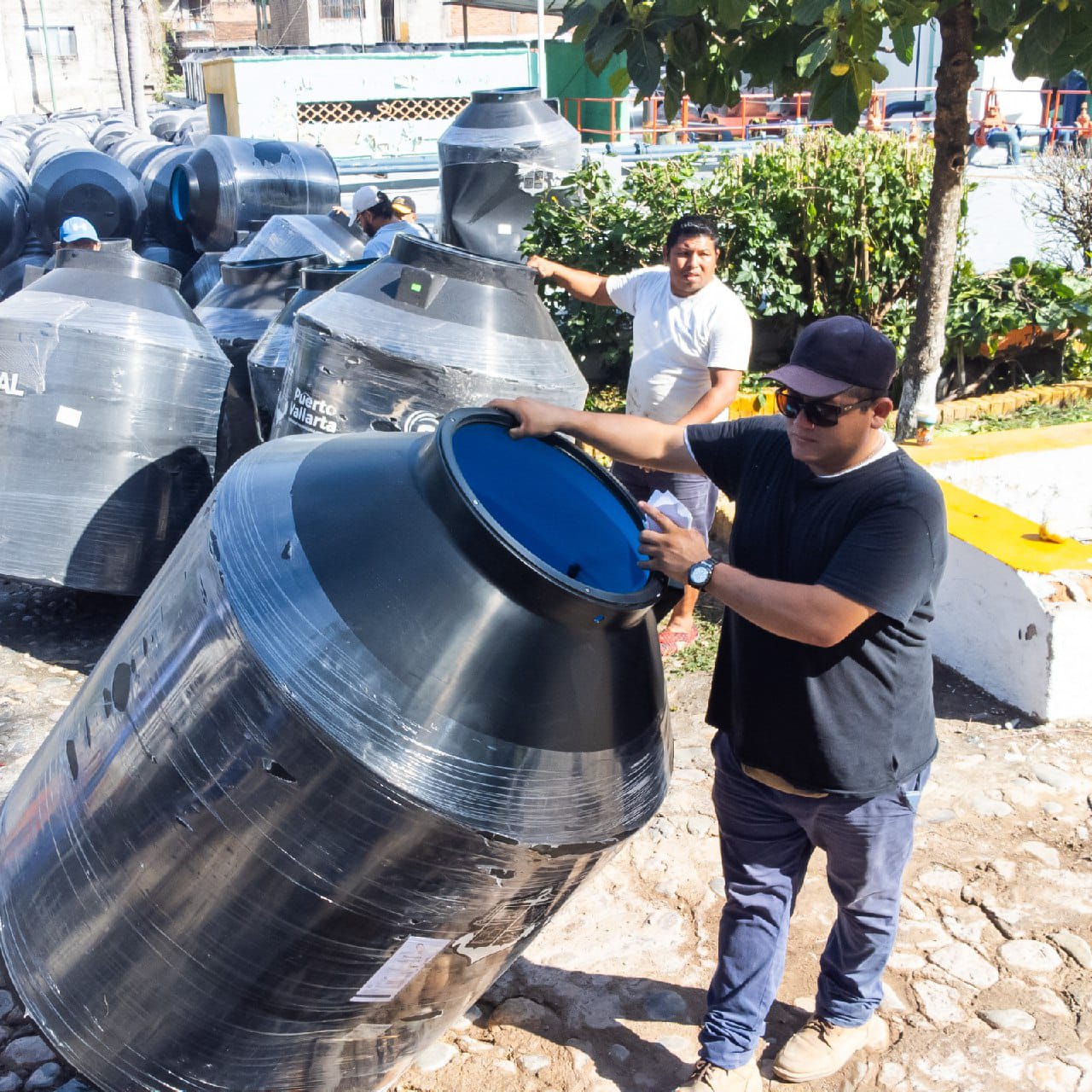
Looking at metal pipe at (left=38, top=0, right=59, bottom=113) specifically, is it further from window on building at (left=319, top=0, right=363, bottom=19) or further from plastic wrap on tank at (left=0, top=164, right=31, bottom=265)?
plastic wrap on tank at (left=0, top=164, right=31, bottom=265)

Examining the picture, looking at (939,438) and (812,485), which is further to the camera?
(939,438)

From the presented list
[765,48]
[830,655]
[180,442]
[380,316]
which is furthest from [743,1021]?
[180,442]

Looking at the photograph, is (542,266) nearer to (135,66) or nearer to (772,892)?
(772,892)

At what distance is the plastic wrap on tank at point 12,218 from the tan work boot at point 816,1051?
11202 mm

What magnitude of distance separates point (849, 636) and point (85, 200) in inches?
435

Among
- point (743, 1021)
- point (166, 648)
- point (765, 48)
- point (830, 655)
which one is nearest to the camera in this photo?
point (166, 648)

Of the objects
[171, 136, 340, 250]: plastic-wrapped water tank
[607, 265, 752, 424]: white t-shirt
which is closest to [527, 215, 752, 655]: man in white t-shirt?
A: [607, 265, 752, 424]: white t-shirt

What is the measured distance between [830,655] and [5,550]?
3.76m

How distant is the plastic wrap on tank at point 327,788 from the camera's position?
203cm

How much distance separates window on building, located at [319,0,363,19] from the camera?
4216 cm

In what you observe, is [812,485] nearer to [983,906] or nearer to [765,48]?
[983,906]

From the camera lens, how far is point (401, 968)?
2162 mm

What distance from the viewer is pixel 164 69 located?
45.2 metres

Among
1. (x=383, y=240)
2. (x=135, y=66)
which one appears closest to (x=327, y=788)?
(x=383, y=240)
